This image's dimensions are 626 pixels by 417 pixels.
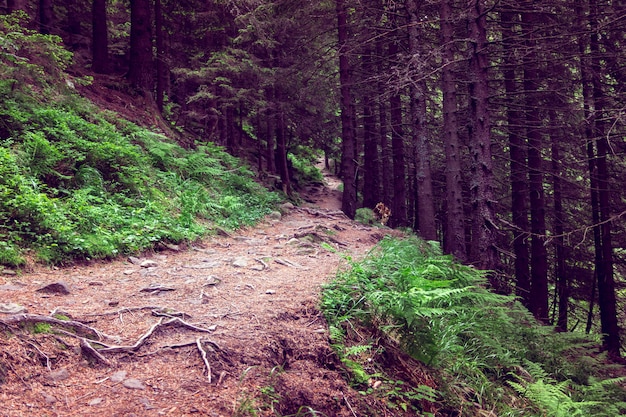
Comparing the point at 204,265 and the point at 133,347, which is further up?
the point at 204,265

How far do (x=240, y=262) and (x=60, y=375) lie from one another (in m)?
3.78

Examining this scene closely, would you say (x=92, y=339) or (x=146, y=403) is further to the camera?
(x=92, y=339)

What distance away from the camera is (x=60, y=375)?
8.55 feet

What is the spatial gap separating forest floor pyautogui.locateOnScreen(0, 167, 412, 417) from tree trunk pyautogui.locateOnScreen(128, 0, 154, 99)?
1032 centimetres

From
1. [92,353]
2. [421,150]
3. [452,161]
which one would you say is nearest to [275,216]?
[421,150]

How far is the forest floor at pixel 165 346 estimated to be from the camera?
2.47 metres

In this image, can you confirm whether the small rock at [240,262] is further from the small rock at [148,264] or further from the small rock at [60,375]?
the small rock at [60,375]

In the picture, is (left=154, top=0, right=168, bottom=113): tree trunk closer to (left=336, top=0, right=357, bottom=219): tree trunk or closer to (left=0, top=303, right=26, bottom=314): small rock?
(left=336, top=0, right=357, bottom=219): tree trunk

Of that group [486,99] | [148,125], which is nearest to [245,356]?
[486,99]

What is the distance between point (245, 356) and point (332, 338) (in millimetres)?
899

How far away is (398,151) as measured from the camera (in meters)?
15.5

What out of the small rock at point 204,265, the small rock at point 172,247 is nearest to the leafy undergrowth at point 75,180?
the small rock at point 172,247

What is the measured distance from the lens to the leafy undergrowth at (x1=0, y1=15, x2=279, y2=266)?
5.30m

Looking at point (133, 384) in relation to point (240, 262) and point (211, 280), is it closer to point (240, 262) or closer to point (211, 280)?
point (211, 280)
